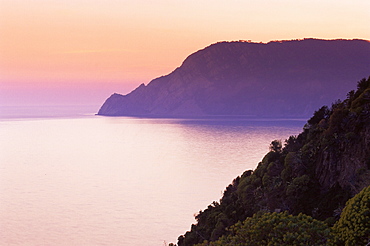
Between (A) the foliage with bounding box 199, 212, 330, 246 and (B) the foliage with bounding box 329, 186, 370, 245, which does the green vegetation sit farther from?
(B) the foliage with bounding box 329, 186, 370, 245

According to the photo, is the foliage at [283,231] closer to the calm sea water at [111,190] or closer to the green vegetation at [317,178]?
the green vegetation at [317,178]

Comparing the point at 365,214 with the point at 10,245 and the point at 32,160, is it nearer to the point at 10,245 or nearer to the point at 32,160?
the point at 10,245

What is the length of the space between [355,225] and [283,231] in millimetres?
2652

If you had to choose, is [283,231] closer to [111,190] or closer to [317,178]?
[317,178]

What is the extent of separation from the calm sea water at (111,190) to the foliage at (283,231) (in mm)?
39207

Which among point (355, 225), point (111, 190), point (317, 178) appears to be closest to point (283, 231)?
point (355, 225)

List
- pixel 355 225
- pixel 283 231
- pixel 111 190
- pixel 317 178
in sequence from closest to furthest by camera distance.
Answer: pixel 355 225 → pixel 283 231 → pixel 317 178 → pixel 111 190

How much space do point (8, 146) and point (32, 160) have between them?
164 feet

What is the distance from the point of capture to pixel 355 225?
63.6 ft

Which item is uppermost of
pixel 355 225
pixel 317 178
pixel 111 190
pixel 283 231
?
pixel 317 178

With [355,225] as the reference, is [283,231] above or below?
below

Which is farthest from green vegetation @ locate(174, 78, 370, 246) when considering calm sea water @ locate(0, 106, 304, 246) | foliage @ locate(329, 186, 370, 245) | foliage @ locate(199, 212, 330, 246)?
calm sea water @ locate(0, 106, 304, 246)

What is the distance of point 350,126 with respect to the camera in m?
31.6

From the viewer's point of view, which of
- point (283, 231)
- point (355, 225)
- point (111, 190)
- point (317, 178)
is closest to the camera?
point (355, 225)
